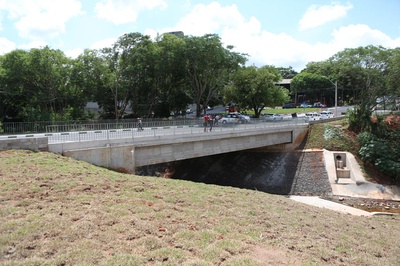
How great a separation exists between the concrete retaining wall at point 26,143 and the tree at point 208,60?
25144 mm

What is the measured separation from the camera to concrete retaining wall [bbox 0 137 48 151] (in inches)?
579

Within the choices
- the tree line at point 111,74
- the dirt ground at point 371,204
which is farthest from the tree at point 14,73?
the dirt ground at point 371,204

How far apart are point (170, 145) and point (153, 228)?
13722 millimetres

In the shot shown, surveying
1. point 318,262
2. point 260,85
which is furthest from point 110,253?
point 260,85

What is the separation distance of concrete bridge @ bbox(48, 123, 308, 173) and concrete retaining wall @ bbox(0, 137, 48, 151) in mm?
365

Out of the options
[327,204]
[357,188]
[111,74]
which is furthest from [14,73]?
[357,188]

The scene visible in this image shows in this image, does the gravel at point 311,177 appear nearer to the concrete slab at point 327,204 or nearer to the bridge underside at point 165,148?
the concrete slab at point 327,204

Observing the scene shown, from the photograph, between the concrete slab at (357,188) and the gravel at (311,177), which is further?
the gravel at (311,177)

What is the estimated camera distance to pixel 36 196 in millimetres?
9492

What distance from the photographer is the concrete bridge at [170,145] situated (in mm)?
16438

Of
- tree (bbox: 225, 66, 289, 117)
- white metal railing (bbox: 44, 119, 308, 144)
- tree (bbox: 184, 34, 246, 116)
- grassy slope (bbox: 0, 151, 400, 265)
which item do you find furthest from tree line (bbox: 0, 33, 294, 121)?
grassy slope (bbox: 0, 151, 400, 265)

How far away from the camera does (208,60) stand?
38188mm

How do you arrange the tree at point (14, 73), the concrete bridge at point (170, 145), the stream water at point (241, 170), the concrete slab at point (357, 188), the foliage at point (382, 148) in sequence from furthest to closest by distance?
the tree at point (14, 73), the stream water at point (241, 170), the foliage at point (382, 148), the concrete slab at point (357, 188), the concrete bridge at point (170, 145)

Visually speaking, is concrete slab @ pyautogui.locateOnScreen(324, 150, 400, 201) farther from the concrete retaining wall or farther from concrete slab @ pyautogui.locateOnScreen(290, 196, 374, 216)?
the concrete retaining wall
